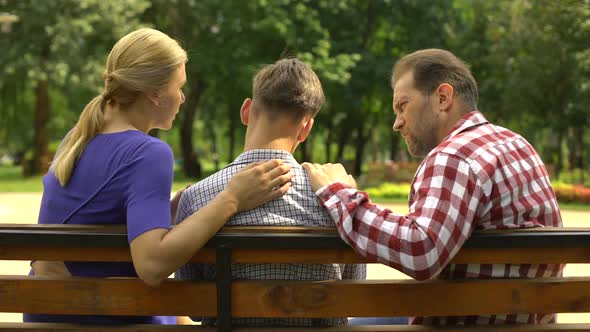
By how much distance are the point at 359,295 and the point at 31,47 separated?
111 feet

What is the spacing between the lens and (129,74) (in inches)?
110

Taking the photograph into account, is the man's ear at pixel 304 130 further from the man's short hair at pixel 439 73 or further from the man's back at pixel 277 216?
the man's short hair at pixel 439 73

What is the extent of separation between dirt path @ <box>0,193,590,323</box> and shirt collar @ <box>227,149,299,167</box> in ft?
15.3

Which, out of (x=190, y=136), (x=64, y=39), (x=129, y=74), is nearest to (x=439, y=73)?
(x=129, y=74)

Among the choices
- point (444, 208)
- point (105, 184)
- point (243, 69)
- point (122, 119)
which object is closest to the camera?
point (444, 208)

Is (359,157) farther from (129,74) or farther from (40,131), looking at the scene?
(129,74)

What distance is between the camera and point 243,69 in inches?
1438

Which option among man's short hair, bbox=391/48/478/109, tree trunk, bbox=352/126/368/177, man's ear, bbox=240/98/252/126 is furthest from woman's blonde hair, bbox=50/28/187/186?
tree trunk, bbox=352/126/368/177

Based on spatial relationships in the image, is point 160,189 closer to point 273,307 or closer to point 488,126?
point 273,307

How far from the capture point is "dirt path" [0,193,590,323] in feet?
24.4

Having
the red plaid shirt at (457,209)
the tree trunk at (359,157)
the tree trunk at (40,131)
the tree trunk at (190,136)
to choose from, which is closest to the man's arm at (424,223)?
the red plaid shirt at (457,209)

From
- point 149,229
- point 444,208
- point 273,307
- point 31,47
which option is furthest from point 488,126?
point 31,47

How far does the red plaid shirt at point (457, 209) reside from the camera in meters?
2.45

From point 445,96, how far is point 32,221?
48.4 ft
